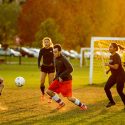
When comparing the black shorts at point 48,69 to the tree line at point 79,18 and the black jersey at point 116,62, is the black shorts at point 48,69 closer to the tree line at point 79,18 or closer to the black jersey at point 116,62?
the black jersey at point 116,62

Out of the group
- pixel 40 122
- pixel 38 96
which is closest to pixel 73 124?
pixel 40 122

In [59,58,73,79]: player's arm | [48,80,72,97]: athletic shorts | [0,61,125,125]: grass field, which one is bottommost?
[0,61,125,125]: grass field

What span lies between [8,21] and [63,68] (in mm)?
59537

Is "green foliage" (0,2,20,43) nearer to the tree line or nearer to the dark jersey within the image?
the tree line

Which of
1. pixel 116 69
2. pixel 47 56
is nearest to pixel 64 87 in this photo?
pixel 116 69

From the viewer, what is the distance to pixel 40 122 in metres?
12.3

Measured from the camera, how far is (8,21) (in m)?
73.0

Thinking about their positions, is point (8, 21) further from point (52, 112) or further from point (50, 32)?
point (52, 112)

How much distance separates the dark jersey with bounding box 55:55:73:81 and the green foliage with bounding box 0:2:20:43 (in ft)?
190

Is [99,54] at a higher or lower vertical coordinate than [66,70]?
lower

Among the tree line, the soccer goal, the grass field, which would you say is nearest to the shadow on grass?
the grass field

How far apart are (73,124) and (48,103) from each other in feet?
13.8

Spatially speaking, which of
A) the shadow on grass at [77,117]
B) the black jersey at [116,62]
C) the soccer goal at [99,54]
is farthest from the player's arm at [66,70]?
the soccer goal at [99,54]

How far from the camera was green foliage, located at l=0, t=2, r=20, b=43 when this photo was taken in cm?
7250
